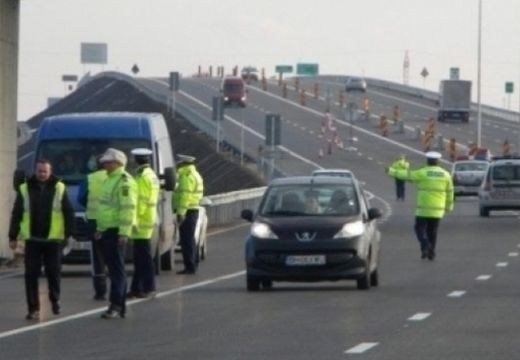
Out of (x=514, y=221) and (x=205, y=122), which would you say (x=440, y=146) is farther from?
(x=514, y=221)

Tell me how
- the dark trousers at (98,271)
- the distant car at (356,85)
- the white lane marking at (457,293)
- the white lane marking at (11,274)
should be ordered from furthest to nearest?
the distant car at (356,85), the white lane marking at (11,274), the white lane marking at (457,293), the dark trousers at (98,271)

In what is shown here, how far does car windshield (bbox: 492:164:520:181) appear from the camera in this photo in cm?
5497

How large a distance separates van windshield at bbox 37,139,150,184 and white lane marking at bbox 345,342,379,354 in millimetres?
12636

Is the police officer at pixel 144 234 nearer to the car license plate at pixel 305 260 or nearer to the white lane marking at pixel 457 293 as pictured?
the car license plate at pixel 305 260

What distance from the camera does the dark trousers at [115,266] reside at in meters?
21.9

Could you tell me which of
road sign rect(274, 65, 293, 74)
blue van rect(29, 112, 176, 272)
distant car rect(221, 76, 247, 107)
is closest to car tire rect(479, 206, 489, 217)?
blue van rect(29, 112, 176, 272)

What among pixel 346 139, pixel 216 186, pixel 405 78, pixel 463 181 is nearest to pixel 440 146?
pixel 346 139

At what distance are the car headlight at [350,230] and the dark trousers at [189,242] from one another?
4458 mm

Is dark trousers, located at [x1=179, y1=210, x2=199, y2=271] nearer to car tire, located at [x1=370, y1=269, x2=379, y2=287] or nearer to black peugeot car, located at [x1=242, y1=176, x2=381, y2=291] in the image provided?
black peugeot car, located at [x1=242, y1=176, x2=381, y2=291]

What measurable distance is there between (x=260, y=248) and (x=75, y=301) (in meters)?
2.65

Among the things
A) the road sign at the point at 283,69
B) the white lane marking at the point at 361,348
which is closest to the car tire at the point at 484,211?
the white lane marking at the point at 361,348

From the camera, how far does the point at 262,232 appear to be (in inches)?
1038

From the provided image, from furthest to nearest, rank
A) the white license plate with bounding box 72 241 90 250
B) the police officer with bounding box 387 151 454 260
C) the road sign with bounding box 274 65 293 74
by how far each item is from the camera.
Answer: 1. the road sign with bounding box 274 65 293 74
2. the police officer with bounding box 387 151 454 260
3. the white license plate with bounding box 72 241 90 250

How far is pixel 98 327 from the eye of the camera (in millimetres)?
20719
